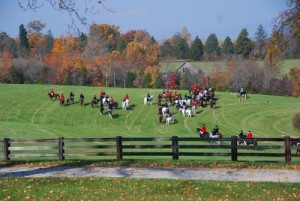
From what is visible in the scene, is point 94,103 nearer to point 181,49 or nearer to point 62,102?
point 62,102

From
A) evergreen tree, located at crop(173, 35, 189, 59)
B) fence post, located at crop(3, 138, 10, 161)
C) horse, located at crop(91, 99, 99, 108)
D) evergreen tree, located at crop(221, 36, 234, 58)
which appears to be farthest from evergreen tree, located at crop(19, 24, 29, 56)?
fence post, located at crop(3, 138, 10, 161)

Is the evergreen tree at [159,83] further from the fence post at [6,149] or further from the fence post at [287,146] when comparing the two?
the fence post at [287,146]

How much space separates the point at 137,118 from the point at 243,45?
70.4m

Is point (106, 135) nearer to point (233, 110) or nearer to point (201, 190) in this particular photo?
point (233, 110)

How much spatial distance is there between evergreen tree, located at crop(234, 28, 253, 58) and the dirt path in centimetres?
9410

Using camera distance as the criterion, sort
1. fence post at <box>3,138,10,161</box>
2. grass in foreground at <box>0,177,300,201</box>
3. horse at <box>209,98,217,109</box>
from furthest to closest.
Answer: horse at <box>209,98,217,109</box> < fence post at <box>3,138,10,161</box> < grass in foreground at <box>0,177,300,201</box>

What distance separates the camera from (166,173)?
15.0m

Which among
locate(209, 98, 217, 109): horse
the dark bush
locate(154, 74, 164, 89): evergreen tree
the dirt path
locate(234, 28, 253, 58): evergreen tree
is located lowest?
the dark bush

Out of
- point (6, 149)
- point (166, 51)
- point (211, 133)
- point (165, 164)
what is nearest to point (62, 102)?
point (211, 133)

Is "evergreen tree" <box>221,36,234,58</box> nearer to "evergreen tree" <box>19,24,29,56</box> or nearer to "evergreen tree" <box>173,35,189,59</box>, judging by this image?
"evergreen tree" <box>173,35,189,59</box>

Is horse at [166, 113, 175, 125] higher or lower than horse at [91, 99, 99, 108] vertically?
lower

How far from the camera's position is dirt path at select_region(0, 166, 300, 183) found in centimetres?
1423

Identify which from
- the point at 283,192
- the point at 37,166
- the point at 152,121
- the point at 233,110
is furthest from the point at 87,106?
the point at 283,192

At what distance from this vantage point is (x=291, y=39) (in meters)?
17.0
